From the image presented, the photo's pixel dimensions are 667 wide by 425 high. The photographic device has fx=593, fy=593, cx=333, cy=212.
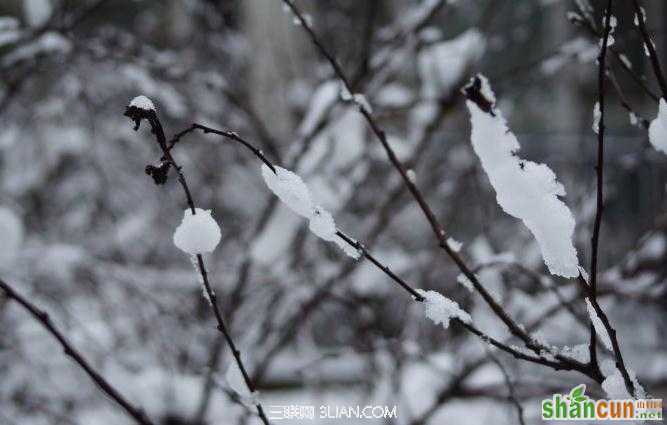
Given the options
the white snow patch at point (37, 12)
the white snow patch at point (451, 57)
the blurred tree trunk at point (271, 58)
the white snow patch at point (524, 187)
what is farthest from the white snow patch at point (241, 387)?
the blurred tree trunk at point (271, 58)

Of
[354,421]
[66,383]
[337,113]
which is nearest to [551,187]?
[337,113]

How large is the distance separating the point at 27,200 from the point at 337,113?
3440mm

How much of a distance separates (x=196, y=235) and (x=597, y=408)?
920 millimetres

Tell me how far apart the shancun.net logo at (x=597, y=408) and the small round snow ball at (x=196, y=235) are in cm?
63

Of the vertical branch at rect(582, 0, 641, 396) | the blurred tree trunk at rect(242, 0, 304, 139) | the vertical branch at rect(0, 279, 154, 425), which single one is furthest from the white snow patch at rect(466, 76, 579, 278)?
the blurred tree trunk at rect(242, 0, 304, 139)

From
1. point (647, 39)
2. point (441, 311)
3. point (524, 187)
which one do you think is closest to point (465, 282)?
point (441, 311)

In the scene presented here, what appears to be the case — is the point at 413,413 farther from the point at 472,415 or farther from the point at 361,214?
the point at 361,214

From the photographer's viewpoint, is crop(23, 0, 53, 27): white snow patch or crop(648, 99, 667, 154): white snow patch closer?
crop(648, 99, 667, 154): white snow patch

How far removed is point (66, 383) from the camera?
11.7 ft

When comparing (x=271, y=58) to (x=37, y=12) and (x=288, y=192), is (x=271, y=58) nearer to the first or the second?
(x=37, y=12)

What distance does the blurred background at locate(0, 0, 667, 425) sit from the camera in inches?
81.2

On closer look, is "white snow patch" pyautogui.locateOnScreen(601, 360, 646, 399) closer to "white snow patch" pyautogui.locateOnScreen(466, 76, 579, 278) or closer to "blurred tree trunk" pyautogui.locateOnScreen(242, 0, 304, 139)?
"white snow patch" pyautogui.locateOnScreen(466, 76, 579, 278)

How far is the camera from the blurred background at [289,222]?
2.06m

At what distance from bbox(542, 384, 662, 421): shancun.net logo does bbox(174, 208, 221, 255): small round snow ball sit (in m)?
0.63
